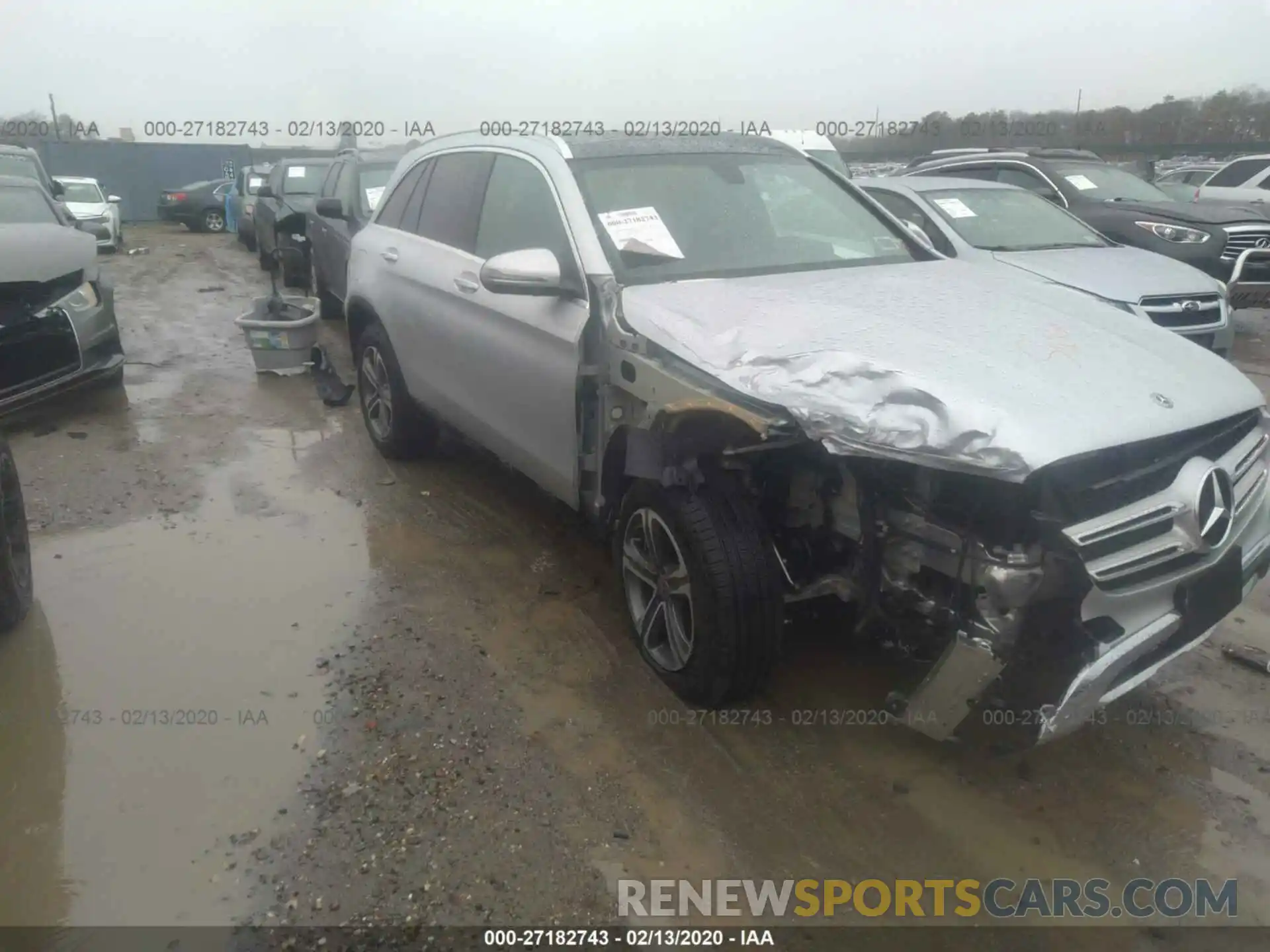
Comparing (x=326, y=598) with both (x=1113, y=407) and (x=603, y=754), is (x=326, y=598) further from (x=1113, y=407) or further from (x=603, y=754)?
(x=1113, y=407)

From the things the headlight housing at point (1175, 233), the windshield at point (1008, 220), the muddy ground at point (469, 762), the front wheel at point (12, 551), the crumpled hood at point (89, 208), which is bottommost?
the muddy ground at point (469, 762)

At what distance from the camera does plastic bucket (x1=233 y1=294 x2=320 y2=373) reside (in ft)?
24.5

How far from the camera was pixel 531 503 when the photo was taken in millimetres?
5051

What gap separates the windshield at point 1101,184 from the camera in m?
9.71

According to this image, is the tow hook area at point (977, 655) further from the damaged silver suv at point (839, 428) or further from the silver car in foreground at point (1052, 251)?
the silver car in foreground at point (1052, 251)

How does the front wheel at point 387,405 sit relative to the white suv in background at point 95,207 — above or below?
below

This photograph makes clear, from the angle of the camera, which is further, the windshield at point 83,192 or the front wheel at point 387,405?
the windshield at point 83,192

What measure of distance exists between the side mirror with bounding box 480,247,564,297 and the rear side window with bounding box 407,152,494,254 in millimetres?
960

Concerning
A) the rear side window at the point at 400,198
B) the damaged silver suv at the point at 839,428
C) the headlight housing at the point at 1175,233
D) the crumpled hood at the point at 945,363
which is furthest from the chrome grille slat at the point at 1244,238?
the rear side window at the point at 400,198

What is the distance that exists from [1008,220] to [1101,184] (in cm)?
333

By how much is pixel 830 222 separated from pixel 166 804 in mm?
3213

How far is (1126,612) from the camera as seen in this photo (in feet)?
7.96

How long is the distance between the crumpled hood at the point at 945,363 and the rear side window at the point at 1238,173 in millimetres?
13185

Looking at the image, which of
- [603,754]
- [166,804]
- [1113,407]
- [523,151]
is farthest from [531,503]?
[1113,407]
